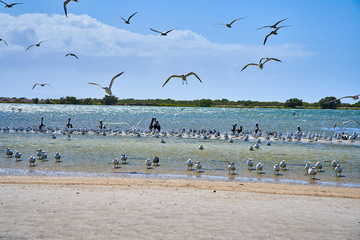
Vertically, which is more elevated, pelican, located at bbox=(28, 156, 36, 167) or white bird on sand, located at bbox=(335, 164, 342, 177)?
white bird on sand, located at bbox=(335, 164, 342, 177)

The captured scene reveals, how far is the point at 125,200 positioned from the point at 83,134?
2375 cm

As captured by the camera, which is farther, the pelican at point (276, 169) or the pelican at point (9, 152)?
the pelican at point (9, 152)

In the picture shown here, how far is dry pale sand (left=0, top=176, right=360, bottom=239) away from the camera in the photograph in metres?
7.58

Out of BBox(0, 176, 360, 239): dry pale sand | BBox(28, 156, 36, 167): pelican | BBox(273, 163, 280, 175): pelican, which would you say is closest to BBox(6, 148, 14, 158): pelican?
BBox(28, 156, 36, 167): pelican

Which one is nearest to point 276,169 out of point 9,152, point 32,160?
point 32,160

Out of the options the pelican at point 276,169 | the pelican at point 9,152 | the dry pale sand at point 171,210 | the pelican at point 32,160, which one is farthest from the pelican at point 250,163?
the pelican at point 9,152

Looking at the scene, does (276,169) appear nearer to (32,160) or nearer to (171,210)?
(171,210)

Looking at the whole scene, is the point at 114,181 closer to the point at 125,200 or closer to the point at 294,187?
the point at 125,200

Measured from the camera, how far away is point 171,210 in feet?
29.6

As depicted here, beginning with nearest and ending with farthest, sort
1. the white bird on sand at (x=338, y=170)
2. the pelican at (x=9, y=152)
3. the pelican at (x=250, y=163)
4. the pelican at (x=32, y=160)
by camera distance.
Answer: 1. the white bird on sand at (x=338, y=170)
2. the pelican at (x=32, y=160)
3. the pelican at (x=250, y=163)
4. the pelican at (x=9, y=152)

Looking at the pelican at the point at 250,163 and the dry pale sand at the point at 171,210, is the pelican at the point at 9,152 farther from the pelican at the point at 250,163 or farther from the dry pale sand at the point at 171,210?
the pelican at the point at 250,163

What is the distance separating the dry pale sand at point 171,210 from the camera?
24.9ft

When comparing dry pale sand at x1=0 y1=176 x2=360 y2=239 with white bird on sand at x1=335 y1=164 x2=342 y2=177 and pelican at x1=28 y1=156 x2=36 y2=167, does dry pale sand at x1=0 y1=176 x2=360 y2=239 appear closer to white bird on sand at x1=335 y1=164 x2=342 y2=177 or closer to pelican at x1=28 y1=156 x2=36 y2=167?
white bird on sand at x1=335 y1=164 x2=342 y2=177

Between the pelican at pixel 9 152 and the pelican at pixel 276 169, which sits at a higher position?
the pelican at pixel 276 169
